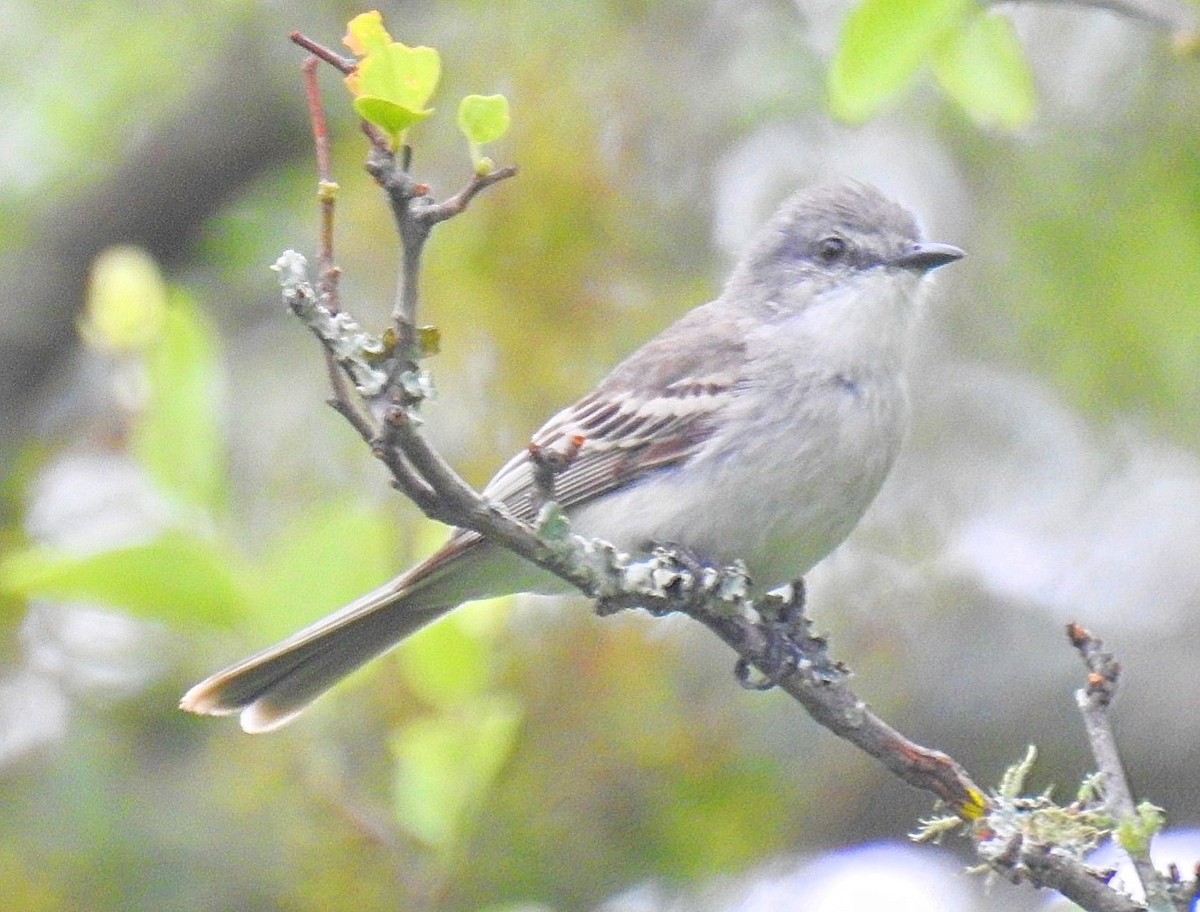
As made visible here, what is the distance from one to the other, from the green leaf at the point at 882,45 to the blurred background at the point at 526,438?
1.52m

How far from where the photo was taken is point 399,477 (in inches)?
102

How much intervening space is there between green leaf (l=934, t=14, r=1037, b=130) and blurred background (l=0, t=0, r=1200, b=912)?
1161 millimetres

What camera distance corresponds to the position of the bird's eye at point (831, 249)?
202 inches

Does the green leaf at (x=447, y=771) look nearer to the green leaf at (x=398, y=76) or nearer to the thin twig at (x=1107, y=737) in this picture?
the thin twig at (x=1107, y=737)

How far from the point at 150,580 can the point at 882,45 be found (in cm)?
209

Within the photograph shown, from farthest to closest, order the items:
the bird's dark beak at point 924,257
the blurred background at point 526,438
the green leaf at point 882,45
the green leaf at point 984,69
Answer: the blurred background at point 526,438, the bird's dark beak at point 924,257, the green leaf at point 984,69, the green leaf at point 882,45

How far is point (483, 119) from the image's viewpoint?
98.7 inches

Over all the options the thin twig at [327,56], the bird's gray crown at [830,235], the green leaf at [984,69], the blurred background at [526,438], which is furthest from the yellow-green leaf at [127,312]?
the thin twig at [327,56]

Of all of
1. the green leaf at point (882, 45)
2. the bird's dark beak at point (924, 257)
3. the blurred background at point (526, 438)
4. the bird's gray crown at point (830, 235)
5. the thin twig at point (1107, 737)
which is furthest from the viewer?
the blurred background at point (526, 438)

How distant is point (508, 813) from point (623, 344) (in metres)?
1.76

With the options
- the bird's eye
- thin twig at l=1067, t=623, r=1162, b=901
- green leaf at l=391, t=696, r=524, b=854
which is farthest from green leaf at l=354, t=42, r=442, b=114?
the bird's eye

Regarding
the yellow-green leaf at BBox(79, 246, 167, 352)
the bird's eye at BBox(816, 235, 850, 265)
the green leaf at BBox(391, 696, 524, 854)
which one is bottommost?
the green leaf at BBox(391, 696, 524, 854)

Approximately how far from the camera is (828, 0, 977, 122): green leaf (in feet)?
12.6

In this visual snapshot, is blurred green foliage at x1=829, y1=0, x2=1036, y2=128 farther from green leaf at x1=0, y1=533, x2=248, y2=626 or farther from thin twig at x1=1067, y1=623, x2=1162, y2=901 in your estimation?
green leaf at x1=0, y1=533, x2=248, y2=626
